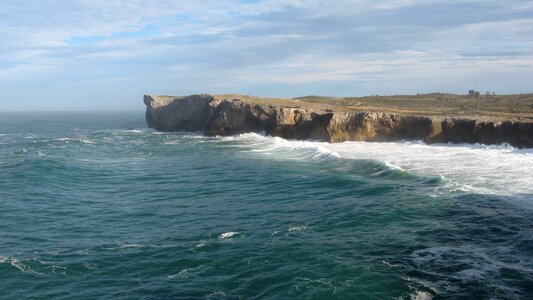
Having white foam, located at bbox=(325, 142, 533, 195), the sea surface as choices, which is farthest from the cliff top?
the sea surface

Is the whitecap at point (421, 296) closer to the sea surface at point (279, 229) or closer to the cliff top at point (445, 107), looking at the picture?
the sea surface at point (279, 229)

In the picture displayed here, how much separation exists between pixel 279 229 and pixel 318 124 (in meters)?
36.6

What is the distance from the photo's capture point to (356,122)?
53.1 m

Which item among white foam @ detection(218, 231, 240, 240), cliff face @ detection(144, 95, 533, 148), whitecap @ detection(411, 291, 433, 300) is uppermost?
cliff face @ detection(144, 95, 533, 148)

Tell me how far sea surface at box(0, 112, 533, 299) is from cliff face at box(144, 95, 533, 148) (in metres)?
3.03

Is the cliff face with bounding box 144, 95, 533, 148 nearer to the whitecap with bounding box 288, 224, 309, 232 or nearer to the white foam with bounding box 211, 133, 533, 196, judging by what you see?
the white foam with bounding box 211, 133, 533, 196

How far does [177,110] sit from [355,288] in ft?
237

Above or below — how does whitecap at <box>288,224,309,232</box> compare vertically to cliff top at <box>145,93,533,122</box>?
below

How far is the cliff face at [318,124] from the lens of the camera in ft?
142

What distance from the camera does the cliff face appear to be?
142ft

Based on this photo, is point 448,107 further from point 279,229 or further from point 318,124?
point 279,229

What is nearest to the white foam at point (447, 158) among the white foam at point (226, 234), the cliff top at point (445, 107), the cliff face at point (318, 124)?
the cliff face at point (318, 124)

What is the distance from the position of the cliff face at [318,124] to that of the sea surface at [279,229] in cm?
303

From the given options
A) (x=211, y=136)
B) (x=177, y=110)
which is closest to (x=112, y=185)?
(x=211, y=136)
